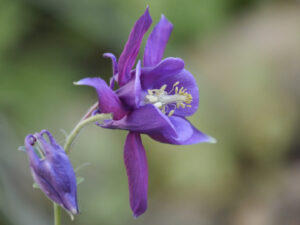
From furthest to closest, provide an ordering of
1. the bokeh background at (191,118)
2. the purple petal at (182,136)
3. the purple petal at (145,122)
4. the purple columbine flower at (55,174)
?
1. the bokeh background at (191,118)
2. the purple petal at (182,136)
3. the purple petal at (145,122)
4. the purple columbine flower at (55,174)

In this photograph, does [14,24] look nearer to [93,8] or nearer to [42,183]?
[93,8]

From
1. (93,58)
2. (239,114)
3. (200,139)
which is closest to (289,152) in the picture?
(239,114)

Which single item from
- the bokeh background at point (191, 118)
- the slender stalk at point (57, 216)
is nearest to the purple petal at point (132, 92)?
the slender stalk at point (57, 216)

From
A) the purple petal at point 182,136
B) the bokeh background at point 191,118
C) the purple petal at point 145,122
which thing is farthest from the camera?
the bokeh background at point 191,118

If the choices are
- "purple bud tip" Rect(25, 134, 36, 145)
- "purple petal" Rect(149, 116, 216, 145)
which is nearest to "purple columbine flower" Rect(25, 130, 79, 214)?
"purple bud tip" Rect(25, 134, 36, 145)

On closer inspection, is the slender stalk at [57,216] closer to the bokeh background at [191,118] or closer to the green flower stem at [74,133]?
the green flower stem at [74,133]

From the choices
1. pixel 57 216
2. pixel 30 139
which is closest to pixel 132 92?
pixel 30 139

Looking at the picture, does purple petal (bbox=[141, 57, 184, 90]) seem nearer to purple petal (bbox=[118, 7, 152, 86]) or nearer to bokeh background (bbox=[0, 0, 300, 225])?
purple petal (bbox=[118, 7, 152, 86])
